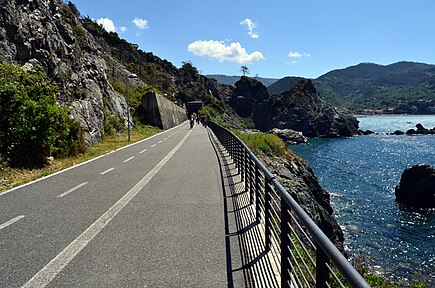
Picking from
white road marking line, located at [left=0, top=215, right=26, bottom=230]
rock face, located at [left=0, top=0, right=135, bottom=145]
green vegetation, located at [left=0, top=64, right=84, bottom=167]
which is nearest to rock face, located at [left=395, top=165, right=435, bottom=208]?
rock face, located at [left=0, top=0, right=135, bottom=145]

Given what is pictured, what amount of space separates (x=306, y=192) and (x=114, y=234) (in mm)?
13191

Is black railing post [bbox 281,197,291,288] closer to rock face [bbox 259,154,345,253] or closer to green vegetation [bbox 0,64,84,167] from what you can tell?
rock face [bbox 259,154,345,253]

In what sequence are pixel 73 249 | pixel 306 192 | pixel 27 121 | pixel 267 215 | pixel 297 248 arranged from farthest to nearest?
1. pixel 306 192
2. pixel 27 121
3. pixel 267 215
4. pixel 73 249
5. pixel 297 248

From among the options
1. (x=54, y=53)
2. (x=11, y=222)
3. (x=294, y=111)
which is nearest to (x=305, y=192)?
(x=11, y=222)

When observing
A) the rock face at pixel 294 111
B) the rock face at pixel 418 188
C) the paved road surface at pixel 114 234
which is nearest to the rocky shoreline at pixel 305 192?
the paved road surface at pixel 114 234

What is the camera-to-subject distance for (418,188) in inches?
1145

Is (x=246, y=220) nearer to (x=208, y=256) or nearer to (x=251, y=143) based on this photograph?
(x=208, y=256)

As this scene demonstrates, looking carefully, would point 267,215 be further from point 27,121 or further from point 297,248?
point 27,121

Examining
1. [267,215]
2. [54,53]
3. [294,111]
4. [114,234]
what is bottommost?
[114,234]

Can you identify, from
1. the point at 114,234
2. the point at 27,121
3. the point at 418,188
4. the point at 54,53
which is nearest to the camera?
the point at 114,234

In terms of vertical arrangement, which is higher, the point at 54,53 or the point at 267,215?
the point at 54,53

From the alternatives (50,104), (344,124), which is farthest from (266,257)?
(344,124)

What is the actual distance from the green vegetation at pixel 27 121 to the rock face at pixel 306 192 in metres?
10.5

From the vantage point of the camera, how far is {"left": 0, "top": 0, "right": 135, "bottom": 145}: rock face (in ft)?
68.6
